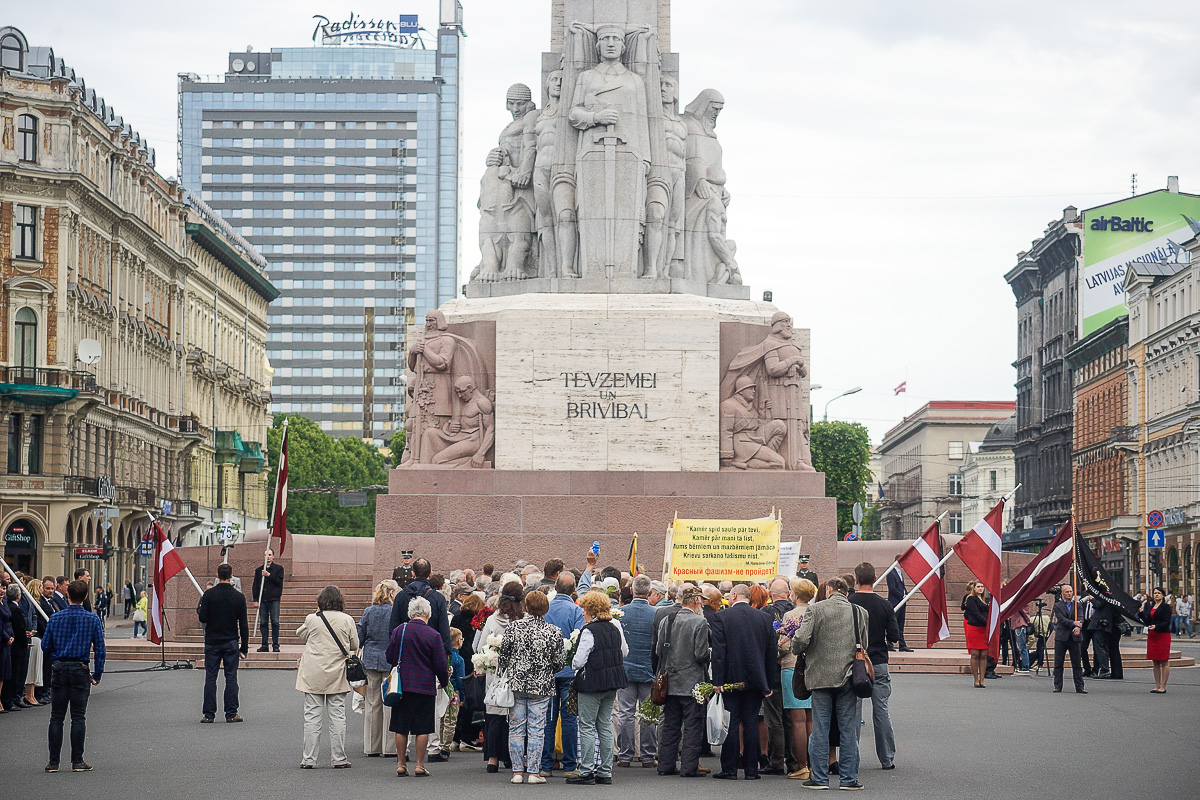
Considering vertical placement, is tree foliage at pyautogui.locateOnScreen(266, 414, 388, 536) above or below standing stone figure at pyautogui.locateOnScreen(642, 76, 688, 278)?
below

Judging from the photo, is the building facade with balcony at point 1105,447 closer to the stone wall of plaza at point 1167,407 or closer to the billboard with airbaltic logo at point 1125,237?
the stone wall of plaza at point 1167,407

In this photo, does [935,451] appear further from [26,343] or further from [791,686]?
[791,686]

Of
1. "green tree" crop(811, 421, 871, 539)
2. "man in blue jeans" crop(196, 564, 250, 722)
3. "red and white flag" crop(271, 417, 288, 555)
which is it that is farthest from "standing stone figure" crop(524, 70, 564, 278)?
"green tree" crop(811, 421, 871, 539)

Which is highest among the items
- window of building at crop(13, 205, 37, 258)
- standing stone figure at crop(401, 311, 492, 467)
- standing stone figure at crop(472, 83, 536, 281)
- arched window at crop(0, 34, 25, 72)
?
arched window at crop(0, 34, 25, 72)

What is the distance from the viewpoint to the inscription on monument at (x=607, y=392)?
2817 centimetres

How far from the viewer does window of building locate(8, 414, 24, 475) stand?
6222 cm

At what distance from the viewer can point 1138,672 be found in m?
30.1

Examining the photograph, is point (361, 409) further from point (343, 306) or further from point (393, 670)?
point (393, 670)

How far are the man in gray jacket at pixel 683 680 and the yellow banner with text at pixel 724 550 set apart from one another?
7.26 meters

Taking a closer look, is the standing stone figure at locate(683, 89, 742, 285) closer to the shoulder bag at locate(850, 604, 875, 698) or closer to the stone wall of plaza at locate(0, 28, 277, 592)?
the shoulder bag at locate(850, 604, 875, 698)

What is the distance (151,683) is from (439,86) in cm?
15585

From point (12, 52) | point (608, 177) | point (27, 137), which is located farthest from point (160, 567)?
point (12, 52)

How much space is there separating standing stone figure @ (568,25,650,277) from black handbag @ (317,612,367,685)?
46.7 feet

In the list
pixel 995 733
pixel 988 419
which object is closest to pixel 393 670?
pixel 995 733
